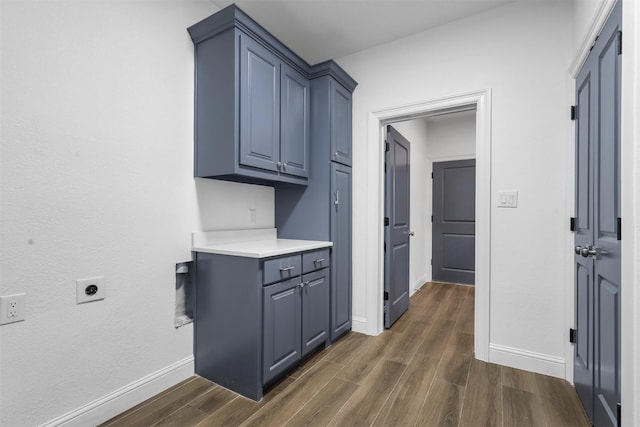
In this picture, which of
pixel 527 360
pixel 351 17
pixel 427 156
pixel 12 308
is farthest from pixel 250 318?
pixel 427 156

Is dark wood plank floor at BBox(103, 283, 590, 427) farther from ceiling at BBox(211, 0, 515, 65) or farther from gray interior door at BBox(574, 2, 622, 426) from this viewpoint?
ceiling at BBox(211, 0, 515, 65)

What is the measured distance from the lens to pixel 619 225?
1.19 m

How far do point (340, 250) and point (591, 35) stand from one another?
2.07 meters

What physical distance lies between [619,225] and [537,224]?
962 millimetres

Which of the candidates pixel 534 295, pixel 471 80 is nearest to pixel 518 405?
pixel 534 295

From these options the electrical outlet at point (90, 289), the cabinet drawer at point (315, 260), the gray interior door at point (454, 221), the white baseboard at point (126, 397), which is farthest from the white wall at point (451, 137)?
the electrical outlet at point (90, 289)

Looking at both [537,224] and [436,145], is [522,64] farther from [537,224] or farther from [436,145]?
[436,145]

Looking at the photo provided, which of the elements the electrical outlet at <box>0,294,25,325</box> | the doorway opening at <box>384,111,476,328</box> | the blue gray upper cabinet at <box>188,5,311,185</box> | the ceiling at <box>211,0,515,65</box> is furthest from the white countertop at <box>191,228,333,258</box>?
the doorway opening at <box>384,111,476,328</box>

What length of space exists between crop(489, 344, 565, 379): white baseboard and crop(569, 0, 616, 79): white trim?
1.87m

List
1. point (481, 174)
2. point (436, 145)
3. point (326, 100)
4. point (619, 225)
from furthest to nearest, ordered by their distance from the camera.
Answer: point (436, 145) → point (326, 100) → point (481, 174) → point (619, 225)

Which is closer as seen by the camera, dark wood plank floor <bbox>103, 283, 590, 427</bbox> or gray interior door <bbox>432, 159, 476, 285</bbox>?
dark wood plank floor <bbox>103, 283, 590, 427</bbox>

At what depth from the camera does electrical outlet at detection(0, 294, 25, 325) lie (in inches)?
49.8

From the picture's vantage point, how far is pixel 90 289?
1546 millimetres

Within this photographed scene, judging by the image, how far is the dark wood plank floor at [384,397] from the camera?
1.61 metres
